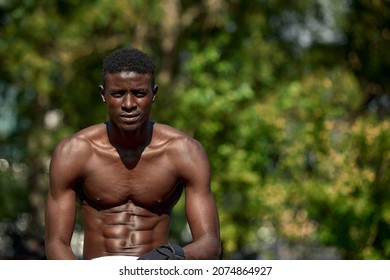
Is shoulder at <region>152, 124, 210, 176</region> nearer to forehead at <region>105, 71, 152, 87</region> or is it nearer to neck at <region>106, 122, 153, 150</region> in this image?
neck at <region>106, 122, 153, 150</region>

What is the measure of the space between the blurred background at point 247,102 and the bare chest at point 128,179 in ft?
31.3

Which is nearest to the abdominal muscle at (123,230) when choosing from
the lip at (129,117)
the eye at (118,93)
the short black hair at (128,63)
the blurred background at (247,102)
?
the lip at (129,117)

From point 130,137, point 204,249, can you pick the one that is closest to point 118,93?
point 130,137

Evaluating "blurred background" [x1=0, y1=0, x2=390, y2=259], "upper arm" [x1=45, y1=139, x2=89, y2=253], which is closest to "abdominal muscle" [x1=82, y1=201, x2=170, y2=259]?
"upper arm" [x1=45, y1=139, x2=89, y2=253]

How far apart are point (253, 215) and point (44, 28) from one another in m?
5.59

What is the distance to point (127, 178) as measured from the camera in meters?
6.35

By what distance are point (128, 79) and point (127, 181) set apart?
0.67 meters

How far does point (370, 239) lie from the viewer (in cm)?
1603

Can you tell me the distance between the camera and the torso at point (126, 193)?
20.7ft

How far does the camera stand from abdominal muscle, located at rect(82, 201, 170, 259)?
6363 millimetres

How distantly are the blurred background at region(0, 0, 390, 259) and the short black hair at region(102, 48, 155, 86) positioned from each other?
9.92 meters

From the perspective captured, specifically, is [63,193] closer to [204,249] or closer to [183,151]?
[183,151]

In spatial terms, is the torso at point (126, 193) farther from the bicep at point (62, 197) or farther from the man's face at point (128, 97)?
the man's face at point (128, 97)
